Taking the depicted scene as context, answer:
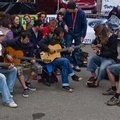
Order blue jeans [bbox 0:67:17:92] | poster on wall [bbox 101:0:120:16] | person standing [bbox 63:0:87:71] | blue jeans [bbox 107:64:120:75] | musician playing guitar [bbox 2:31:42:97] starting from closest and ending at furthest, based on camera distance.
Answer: blue jeans [bbox 0:67:17:92] → blue jeans [bbox 107:64:120:75] → musician playing guitar [bbox 2:31:42:97] → person standing [bbox 63:0:87:71] → poster on wall [bbox 101:0:120:16]

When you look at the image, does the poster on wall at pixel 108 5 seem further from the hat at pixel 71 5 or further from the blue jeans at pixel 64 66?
the blue jeans at pixel 64 66

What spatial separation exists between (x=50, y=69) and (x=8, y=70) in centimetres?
95

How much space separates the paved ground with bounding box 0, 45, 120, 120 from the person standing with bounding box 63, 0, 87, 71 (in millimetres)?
Result: 1328

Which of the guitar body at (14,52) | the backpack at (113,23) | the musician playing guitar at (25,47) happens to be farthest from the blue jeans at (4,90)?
the backpack at (113,23)

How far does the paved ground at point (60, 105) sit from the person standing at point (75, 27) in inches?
52.3

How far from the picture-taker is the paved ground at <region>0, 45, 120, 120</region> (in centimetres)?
499

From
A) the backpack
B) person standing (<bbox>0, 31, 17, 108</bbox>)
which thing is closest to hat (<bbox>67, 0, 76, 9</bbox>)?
person standing (<bbox>0, 31, 17, 108</bbox>)

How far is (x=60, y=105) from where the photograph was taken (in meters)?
5.45

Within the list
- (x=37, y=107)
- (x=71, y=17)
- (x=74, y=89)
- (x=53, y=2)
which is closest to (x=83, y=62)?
(x=71, y=17)

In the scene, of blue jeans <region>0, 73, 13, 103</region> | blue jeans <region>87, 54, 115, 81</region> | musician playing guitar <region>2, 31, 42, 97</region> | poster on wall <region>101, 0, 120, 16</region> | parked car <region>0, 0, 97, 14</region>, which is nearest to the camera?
blue jeans <region>0, 73, 13, 103</region>

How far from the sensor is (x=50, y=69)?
6.30 m

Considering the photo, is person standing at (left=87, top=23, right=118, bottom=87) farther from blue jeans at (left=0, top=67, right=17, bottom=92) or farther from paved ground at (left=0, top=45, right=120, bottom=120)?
blue jeans at (left=0, top=67, right=17, bottom=92)

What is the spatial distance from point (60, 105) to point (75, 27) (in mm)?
2679

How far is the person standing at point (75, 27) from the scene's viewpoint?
7551 mm
